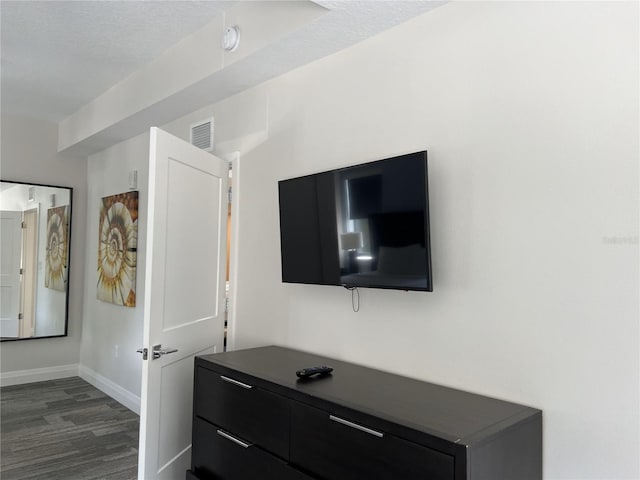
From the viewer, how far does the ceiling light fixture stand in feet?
8.73

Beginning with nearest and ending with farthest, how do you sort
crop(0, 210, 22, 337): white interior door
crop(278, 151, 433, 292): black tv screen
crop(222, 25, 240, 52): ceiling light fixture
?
1. crop(278, 151, 433, 292): black tv screen
2. crop(222, 25, 240, 52): ceiling light fixture
3. crop(0, 210, 22, 337): white interior door

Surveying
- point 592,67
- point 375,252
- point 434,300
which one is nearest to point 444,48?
point 592,67

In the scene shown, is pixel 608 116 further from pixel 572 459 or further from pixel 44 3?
pixel 44 3

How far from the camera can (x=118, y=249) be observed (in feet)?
14.9

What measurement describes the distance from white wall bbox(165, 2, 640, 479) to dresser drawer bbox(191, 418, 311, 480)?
2.06ft

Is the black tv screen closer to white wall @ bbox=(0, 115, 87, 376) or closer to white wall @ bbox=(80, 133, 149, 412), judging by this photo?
white wall @ bbox=(80, 133, 149, 412)

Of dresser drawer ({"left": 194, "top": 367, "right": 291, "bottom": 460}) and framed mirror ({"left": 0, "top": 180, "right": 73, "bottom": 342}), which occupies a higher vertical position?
framed mirror ({"left": 0, "top": 180, "right": 73, "bottom": 342})

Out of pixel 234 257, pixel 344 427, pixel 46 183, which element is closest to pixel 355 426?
pixel 344 427

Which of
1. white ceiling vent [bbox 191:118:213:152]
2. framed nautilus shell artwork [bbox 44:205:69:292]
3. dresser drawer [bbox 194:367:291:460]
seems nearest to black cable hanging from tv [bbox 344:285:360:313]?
dresser drawer [bbox 194:367:291:460]

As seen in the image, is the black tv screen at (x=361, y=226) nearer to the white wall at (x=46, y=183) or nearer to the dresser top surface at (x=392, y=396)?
the dresser top surface at (x=392, y=396)

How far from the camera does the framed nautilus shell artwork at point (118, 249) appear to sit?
432cm

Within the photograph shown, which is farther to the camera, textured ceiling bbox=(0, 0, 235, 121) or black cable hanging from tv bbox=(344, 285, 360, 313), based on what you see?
textured ceiling bbox=(0, 0, 235, 121)

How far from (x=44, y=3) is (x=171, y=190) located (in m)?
1.24

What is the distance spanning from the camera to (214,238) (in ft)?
10.2
